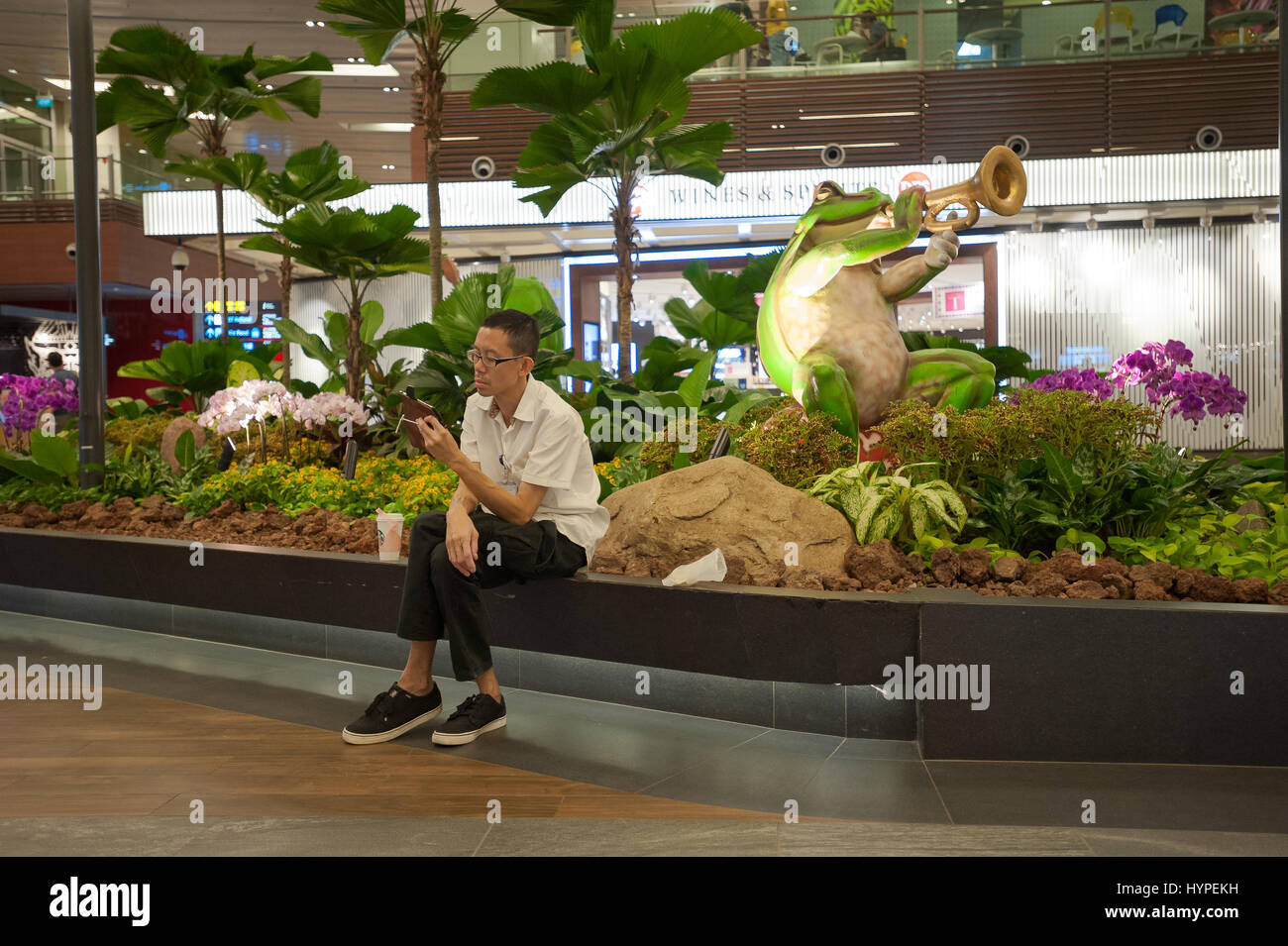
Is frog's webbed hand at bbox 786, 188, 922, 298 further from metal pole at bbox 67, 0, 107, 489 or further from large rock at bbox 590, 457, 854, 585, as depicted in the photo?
metal pole at bbox 67, 0, 107, 489

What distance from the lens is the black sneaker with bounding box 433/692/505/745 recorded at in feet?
10.7

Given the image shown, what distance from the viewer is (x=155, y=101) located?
8914 mm

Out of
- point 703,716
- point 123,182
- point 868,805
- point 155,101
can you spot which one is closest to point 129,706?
point 703,716

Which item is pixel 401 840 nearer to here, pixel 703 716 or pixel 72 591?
pixel 703 716

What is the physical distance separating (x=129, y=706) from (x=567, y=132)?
4.11 metres

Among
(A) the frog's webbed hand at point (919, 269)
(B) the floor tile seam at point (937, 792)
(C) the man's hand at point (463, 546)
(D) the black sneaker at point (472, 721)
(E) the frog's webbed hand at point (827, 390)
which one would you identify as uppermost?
(A) the frog's webbed hand at point (919, 269)

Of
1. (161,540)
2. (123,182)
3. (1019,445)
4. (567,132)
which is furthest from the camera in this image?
(123,182)

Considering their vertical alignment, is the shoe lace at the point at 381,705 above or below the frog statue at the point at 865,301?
below

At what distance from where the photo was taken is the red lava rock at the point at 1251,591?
3.11 metres

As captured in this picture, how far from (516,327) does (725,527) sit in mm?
1015

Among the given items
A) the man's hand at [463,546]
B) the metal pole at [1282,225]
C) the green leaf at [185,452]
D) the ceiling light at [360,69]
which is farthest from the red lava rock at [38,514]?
the ceiling light at [360,69]

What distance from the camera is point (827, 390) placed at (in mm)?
4484

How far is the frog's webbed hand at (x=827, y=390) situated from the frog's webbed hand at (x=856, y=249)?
360 millimetres

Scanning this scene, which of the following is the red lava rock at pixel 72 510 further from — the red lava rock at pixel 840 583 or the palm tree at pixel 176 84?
the red lava rock at pixel 840 583
